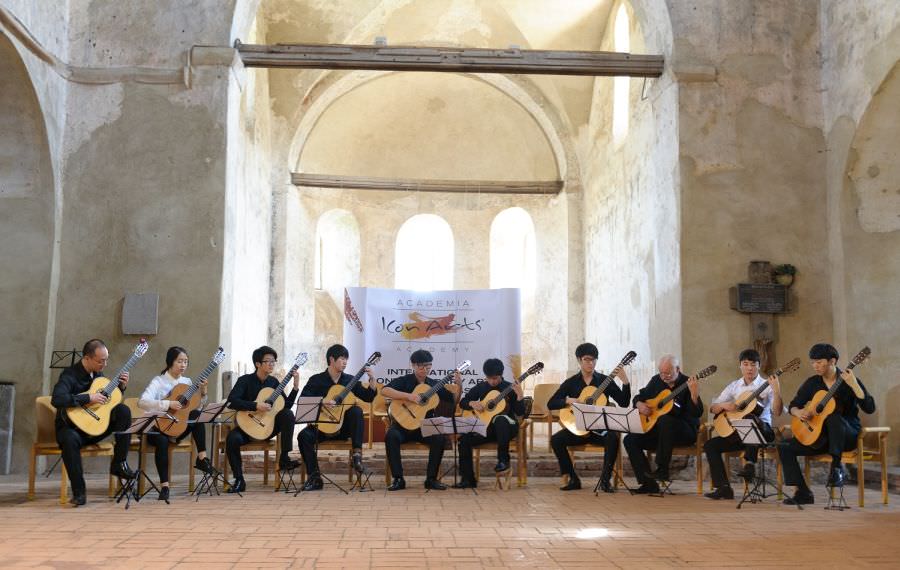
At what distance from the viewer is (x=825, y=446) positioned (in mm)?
7340

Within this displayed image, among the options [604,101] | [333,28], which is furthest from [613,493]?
[333,28]

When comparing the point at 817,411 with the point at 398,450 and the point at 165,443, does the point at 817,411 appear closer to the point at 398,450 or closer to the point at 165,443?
the point at 398,450

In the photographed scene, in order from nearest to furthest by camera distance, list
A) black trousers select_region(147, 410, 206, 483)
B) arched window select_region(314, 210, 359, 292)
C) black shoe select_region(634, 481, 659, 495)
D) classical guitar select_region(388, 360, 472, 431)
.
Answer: black trousers select_region(147, 410, 206, 483) < black shoe select_region(634, 481, 659, 495) < classical guitar select_region(388, 360, 472, 431) < arched window select_region(314, 210, 359, 292)

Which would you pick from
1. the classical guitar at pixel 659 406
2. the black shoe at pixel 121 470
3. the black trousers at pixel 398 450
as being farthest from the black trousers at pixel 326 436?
the classical guitar at pixel 659 406

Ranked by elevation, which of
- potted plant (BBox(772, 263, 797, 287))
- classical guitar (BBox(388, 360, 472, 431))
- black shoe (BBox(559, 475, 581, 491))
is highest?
potted plant (BBox(772, 263, 797, 287))

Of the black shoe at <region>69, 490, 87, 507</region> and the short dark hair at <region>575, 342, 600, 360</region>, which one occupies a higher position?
the short dark hair at <region>575, 342, 600, 360</region>

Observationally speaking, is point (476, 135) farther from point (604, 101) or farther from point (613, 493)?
point (613, 493)

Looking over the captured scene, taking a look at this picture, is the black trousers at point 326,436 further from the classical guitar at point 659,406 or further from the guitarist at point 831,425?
the guitarist at point 831,425

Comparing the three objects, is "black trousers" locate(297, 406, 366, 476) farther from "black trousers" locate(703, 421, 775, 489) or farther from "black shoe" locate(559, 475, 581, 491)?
"black trousers" locate(703, 421, 775, 489)

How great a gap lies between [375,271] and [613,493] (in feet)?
33.4

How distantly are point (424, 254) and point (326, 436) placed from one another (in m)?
9.92

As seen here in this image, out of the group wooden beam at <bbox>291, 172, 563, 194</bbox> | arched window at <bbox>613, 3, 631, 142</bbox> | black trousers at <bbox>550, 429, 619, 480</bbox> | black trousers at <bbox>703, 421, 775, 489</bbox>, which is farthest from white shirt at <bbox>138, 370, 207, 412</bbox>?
wooden beam at <bbox>291, 172, 563, 194</bbox>

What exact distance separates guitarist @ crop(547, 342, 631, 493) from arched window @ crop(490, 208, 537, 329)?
363 inches

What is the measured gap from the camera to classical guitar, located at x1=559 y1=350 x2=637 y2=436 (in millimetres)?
8188
